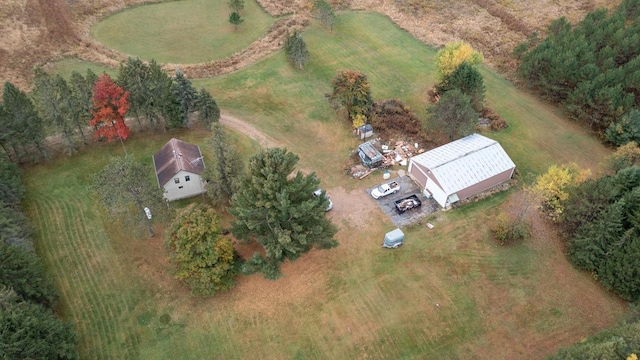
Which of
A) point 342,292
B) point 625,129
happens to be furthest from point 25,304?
point 625,129

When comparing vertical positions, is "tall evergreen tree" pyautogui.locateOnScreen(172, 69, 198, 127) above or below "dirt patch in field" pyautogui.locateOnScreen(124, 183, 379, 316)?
above

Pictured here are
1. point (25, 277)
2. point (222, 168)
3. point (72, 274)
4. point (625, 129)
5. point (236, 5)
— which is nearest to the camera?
point (25, 277)

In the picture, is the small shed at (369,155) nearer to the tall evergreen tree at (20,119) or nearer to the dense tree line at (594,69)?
the dense tree line at (594,69)

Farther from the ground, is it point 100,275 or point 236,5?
point 236,5

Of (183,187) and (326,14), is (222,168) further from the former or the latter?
(326,14)

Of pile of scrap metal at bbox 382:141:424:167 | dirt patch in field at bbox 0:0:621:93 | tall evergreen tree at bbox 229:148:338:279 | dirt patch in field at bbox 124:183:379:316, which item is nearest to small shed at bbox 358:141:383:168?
pile of scrap metal at bbox 382:141:424:167

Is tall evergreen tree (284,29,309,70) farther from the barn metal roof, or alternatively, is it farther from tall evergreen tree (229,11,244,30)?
the barn metal roof

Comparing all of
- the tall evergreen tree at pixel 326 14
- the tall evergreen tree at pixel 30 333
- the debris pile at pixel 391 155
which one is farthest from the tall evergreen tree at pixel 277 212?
the tall evergreen tree at pixel 326 14
